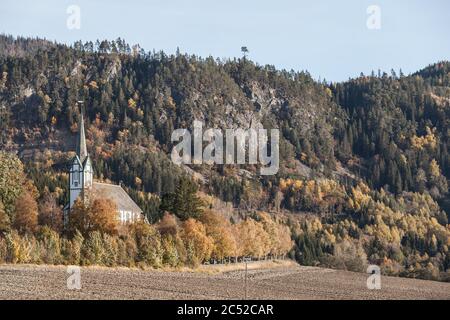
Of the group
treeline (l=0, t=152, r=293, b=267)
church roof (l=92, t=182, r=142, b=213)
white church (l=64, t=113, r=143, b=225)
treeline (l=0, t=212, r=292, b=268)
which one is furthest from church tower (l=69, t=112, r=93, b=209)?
treeline (l=0, t=212, r=292, b=268)

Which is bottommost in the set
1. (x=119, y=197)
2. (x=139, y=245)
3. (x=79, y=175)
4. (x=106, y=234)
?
(x=139, y=245)

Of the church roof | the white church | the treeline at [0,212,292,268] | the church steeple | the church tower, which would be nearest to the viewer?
the treeline at [0,212,292,268]

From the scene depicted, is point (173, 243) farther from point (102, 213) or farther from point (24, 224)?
point (24, 224)

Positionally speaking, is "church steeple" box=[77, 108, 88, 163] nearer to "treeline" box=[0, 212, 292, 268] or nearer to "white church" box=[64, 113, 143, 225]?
"white church" box=[64, 113, 143, 225]

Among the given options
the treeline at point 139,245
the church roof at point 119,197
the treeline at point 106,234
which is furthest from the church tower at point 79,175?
the treeline at point 139,245

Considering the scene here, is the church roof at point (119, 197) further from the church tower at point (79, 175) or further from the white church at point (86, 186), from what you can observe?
the church tower at point (79, 175)

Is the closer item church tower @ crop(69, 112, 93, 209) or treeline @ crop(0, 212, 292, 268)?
treeline @ crop(0, 212, 292, 268)

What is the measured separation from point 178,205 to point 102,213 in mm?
18860

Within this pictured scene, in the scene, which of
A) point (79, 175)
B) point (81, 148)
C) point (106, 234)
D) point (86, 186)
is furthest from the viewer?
point (81, 148)

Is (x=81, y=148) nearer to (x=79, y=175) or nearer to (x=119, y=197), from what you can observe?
(x=79, y=175)

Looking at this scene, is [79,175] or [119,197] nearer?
[79,175]

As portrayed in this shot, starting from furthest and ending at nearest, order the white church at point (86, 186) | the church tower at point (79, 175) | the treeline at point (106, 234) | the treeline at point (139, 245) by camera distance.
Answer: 1. the church tower at point (79, 175)
2. the white church at point (86, 186)
3. the treeline at point (106, 234)
4. the treeline at point (139, 245)

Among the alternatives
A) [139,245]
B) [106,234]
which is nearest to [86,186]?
[139,245]
